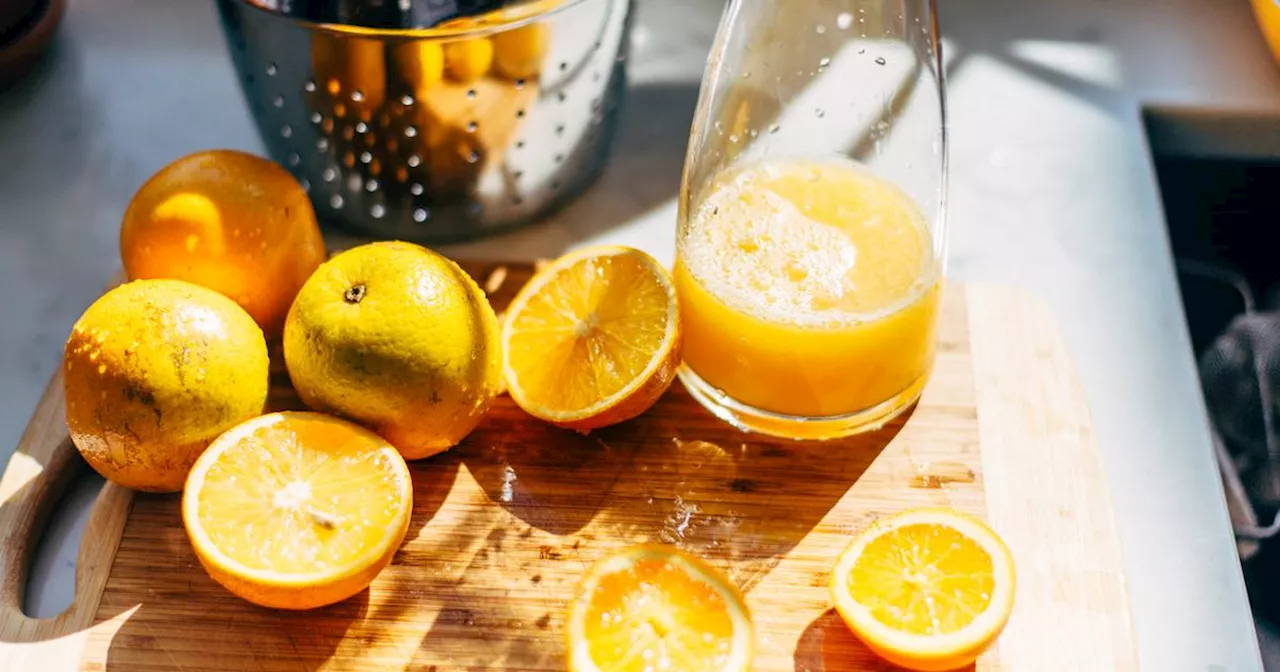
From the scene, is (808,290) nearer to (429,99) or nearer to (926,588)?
(926,588)

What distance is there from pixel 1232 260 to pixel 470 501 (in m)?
0.93

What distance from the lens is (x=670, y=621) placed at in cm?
77

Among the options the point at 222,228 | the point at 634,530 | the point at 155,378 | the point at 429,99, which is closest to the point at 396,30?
the point at 429,99

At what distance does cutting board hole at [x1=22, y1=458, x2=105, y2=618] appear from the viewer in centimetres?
90

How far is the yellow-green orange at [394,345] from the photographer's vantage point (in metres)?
0.83

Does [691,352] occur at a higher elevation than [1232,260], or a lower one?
higher

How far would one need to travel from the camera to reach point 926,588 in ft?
2.56

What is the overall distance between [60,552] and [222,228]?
0.97ft

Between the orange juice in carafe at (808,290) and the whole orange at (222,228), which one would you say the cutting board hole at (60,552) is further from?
the orange juice in carafe at (808,290)

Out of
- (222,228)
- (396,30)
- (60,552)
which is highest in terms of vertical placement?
(396,30)

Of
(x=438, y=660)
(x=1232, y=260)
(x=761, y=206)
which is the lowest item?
(x=1232, y=260)

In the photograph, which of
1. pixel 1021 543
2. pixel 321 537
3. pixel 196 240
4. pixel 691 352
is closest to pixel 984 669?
pixel 1021 543

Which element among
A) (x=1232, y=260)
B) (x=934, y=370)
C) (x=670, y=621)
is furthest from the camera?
(x=1232, y=260)

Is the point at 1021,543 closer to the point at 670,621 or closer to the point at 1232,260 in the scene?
the point at 670,621
